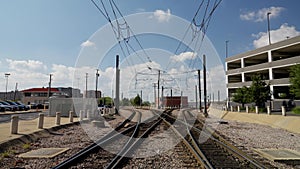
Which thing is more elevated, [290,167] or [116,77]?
[116,77]

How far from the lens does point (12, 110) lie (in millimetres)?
36906

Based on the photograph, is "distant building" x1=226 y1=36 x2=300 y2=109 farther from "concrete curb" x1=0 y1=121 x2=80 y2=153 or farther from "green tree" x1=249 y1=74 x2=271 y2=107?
"concrete curb" x1=0 y1=121 x2=80 y2=153

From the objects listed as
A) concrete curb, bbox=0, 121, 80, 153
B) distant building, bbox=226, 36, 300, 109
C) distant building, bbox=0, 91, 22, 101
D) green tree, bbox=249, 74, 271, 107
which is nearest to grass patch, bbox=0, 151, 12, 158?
concrete curb, bbox=0, 121, 80, 153

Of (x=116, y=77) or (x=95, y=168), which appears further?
(x=116, y=77)

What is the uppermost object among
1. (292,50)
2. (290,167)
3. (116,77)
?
(292,50)

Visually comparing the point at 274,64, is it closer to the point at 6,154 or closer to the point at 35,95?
the point at 6,154

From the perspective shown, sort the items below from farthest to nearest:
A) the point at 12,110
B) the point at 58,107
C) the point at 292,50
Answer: the point at 292,50, the point at 12,110, the point at 58,107

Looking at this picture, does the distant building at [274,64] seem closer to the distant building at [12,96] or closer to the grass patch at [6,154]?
the grass patch at [6,154]

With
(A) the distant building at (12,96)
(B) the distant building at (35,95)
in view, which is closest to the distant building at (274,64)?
(B) the distant building at (35,95)

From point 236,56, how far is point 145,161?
167ft

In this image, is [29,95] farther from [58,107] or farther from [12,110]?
[58,107]

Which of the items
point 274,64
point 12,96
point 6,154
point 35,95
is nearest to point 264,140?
point 6,154

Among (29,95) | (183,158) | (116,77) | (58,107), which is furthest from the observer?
(29,95)

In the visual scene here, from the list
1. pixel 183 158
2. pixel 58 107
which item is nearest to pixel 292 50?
pixel 58 107
